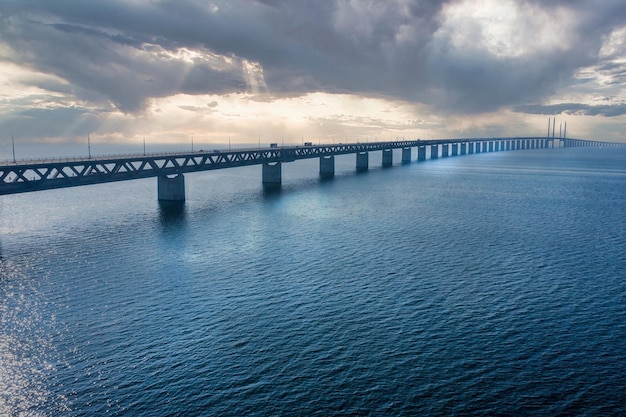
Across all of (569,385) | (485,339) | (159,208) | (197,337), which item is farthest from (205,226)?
(569,385)

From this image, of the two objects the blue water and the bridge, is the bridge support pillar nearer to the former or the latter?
the bridge

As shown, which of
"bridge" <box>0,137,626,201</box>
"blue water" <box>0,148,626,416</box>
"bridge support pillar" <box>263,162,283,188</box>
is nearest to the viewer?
"blue water" <box>0,148,626,416</box>

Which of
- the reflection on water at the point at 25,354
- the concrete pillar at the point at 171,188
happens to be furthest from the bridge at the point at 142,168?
the reflection on water at the point at 25,354

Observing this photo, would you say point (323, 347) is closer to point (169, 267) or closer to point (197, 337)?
point (197, 337)

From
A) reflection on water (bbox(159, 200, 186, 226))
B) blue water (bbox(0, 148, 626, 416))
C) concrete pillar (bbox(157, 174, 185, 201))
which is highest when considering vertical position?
concrete pillar (bbox(157, 174, 185, 201))

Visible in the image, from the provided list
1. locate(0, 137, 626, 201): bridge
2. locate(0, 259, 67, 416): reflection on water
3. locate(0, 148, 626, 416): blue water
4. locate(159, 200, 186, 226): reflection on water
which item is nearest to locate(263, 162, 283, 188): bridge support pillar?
locate(0, 137, 626, 201): bridge

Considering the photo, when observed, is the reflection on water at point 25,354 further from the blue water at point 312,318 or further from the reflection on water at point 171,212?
the reflection on water at point 171,212

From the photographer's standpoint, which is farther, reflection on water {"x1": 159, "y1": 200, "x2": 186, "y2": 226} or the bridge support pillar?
the bridge support pillar
